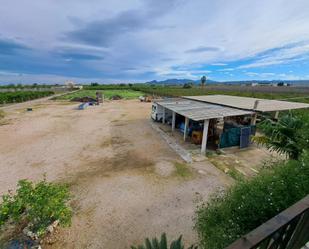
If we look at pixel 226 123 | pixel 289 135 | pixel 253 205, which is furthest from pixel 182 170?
pixel 226 123

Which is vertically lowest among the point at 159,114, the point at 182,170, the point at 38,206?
the point at 182,170

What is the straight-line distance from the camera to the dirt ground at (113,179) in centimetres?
434

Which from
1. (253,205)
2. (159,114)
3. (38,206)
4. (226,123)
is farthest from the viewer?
(159,114)

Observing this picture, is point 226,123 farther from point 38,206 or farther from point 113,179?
point 38,206

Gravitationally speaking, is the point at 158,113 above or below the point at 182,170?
above

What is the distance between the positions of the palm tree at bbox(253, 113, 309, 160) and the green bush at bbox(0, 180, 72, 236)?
5.86 m

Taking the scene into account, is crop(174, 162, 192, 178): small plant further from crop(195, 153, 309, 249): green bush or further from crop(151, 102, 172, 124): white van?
crop(151, 102, 172, 124): white van

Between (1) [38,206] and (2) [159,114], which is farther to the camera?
(2) [159,114]

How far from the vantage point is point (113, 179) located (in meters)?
6.68

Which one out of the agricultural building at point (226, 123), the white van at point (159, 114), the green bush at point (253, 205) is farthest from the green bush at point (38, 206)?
the white van at point (159, 114)

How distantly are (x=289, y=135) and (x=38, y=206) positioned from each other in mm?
6569

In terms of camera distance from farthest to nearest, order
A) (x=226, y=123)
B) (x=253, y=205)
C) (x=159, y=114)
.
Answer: (x=159, y=114) → (x=226, y=123) → (x=253, y=205)

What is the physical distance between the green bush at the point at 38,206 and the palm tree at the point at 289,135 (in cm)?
586

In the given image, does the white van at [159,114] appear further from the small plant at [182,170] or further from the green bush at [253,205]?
the green bush at [253,205]
